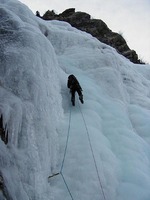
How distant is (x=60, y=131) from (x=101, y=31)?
43.9 ft

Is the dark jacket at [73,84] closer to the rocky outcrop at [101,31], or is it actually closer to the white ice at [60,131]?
the white ice at [60,131]

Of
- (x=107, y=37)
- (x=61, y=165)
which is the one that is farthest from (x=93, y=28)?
(x=61, y=165)

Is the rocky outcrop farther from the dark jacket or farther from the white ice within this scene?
the dark jacket

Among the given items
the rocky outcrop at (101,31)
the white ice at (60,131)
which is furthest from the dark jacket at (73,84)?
the rocky outcrop at (101,31)

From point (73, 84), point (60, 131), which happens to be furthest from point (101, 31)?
point (60, 131)

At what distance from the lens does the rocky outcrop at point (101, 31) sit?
66.3 feet

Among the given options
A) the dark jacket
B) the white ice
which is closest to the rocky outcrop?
the white ice

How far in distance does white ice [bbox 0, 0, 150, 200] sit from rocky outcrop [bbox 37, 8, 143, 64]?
29.5 feet

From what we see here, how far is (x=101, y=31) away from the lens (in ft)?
67.5

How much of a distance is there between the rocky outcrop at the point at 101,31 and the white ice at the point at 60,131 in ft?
29.5

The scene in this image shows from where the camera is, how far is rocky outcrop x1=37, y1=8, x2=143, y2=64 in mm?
20219

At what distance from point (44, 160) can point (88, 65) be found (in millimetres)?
6112

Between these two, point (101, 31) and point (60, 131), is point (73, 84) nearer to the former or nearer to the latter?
point (60, 131)

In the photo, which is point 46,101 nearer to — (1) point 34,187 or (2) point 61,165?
(2) point 61,165
